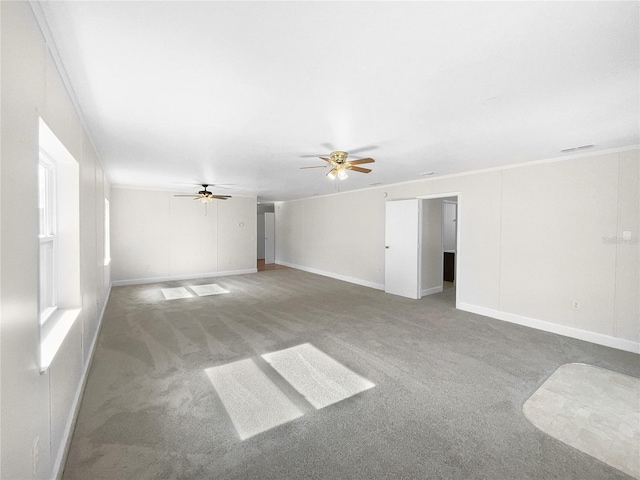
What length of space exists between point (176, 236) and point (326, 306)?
5.04 m

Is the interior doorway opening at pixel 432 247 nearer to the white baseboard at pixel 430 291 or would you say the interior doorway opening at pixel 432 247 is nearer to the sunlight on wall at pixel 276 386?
the white baseboard at pixel 430 291

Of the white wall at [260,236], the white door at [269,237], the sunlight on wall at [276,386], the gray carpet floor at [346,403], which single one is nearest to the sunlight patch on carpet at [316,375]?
the sunlight on wall at [276,386]

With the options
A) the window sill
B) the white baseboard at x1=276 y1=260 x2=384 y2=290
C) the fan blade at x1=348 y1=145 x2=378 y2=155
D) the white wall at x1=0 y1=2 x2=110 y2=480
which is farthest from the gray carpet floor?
the fan blade at x1=348 y1=145 x2=378 y2=155

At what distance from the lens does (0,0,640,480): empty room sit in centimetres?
142

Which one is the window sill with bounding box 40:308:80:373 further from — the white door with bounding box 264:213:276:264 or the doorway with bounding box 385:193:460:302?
the white door with bounding box 264:213:276:264

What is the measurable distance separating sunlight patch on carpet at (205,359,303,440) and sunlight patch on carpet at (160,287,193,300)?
358 cm

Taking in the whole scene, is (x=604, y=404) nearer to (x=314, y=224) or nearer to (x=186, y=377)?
(x=186, y=377)

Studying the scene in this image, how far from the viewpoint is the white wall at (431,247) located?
20.8ft

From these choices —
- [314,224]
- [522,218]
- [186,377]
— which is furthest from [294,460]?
[314,224]

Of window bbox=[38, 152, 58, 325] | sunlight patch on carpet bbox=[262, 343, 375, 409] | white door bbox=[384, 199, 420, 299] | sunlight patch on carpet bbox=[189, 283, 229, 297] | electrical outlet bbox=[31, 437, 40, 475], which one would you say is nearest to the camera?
electrical outlet bbox=[31, 437, 40, 475]

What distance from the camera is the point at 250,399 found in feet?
8.18

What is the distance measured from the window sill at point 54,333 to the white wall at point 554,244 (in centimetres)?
544

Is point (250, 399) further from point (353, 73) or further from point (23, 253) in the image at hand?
point (353, 73)

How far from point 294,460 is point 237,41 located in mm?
2550
